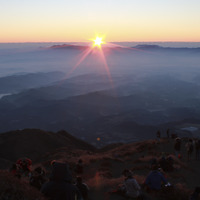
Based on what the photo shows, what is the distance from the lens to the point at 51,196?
500cm

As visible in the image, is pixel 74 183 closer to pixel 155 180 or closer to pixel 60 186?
Result: pixel 155 180

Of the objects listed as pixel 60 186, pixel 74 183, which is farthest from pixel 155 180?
pixel 60 186

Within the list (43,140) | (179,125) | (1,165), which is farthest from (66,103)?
(1,165)

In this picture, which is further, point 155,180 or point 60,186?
point 155,180

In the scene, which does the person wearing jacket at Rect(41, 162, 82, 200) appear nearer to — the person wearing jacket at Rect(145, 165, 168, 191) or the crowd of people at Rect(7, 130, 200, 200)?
the crowd of people at Rect(7, 130, 200, 200)

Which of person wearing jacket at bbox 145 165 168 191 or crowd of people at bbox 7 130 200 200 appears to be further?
person wearing jacket at bbox 145 165 168 191

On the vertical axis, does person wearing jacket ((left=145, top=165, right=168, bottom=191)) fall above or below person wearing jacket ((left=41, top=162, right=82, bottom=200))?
below

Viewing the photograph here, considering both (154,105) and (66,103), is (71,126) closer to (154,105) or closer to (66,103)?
(66,103)

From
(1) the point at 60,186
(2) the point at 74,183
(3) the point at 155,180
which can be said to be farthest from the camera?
(2) the point at 74,183

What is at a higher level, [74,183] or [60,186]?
[60,186]

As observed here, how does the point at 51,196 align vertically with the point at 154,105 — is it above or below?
above

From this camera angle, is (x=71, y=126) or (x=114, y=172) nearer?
(x=114, y=172)

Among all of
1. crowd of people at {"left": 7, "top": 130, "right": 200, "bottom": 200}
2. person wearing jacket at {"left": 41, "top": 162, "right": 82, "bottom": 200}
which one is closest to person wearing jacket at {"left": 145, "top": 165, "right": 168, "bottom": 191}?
crowd of people at {"left": 7, "top": 130, "right": 200, "bottom": 200}

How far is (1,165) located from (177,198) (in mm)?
18734
